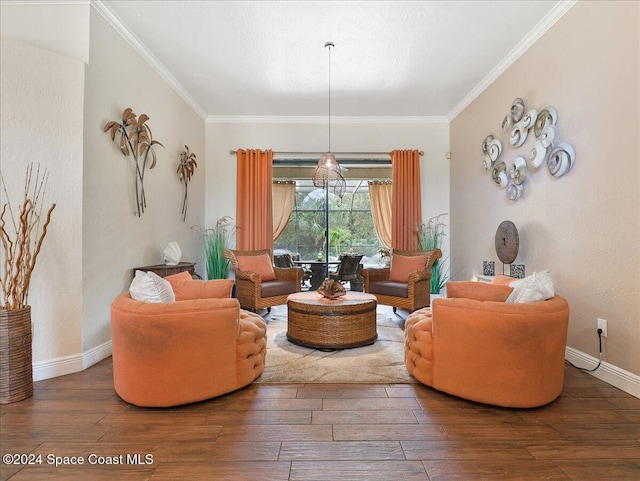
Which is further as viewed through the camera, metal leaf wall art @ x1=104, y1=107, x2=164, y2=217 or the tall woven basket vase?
metal leaf wall art @ x1=104, y1=107, x2=164, y2=217

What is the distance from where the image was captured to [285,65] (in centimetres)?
400

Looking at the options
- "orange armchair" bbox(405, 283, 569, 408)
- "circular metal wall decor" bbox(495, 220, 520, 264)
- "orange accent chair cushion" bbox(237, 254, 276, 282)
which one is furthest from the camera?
"orange accent chair cushion" bbox(237, 254, 276, 282)

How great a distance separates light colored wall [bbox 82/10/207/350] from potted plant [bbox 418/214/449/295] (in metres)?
3.78

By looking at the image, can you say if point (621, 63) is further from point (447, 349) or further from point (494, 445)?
point (494, 445)

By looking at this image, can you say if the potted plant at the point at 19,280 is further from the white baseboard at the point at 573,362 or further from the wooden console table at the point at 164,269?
the wooden console table at the point at 164,269

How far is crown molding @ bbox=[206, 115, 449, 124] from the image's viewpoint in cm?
574

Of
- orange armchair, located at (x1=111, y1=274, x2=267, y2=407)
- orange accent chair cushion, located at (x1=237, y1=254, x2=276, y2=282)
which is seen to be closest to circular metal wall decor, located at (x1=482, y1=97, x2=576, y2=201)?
orange armchair, located at (x1=111, y1=274, x2=267, y2=407)

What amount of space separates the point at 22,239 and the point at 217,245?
120 inches

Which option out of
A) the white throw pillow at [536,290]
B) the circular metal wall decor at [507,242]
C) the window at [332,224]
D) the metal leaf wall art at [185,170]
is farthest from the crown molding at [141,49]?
the circular metal wall decor at [507,242]

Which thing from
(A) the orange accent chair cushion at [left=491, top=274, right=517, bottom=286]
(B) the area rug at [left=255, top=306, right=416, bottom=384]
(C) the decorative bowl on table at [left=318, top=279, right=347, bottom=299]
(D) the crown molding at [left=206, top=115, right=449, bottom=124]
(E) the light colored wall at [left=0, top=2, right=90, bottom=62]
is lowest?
(B) the area rug at [left=255, top=306, right=416, bottom=384]

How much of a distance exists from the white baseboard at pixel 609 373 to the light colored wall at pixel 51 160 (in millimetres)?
4070

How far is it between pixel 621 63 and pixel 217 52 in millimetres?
3561

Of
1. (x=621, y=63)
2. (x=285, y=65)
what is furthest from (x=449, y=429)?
(x=285, y=65)

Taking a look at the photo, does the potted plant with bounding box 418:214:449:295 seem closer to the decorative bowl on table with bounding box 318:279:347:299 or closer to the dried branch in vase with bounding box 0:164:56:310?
the decorative bowl on table with bounding box 318:279:347:299
